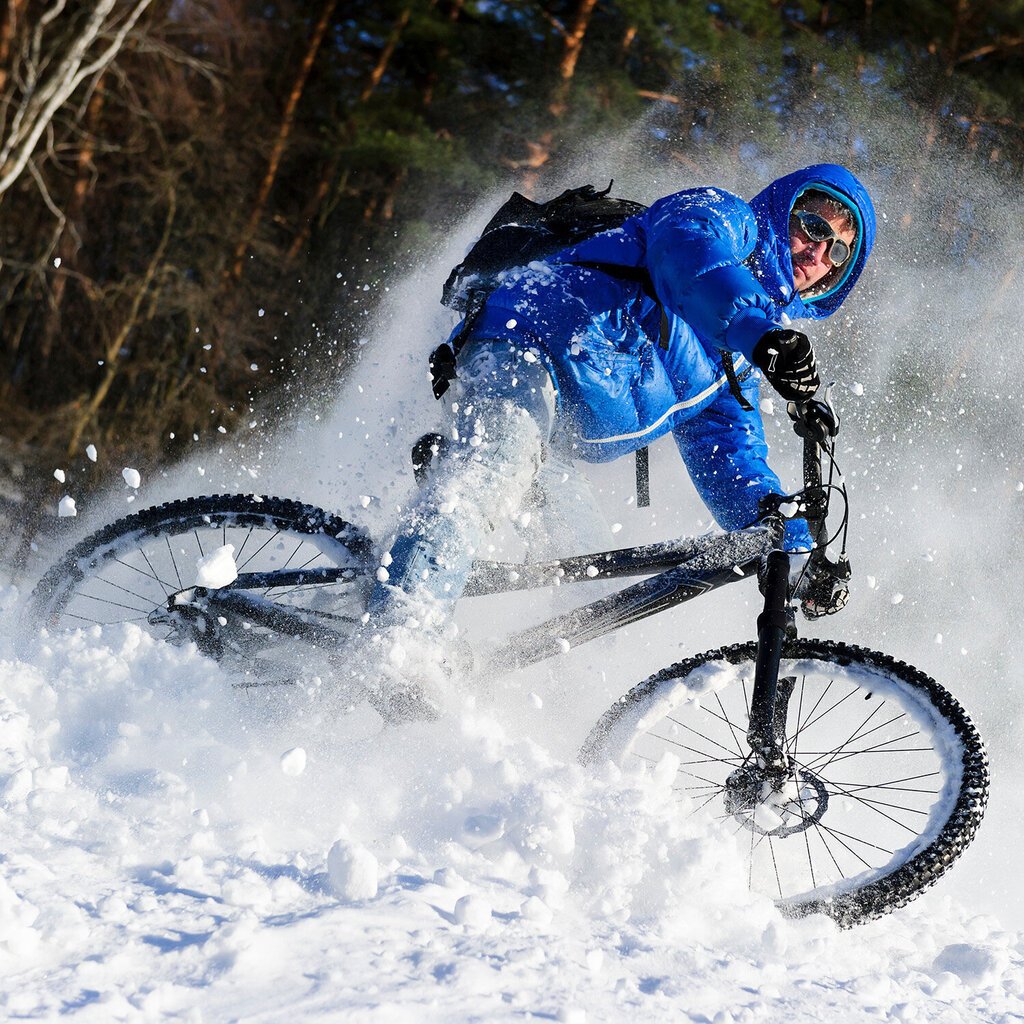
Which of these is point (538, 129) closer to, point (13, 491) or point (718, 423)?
point (13, 491)

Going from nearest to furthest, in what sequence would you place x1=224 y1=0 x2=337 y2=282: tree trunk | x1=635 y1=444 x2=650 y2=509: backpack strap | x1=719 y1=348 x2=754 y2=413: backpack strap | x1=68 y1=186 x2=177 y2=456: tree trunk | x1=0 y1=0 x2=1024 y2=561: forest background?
x1=719 y1=348 x2=754 y2=413: backpack strap, x1=635 y1=444 x2=650 y2=509: backpack strap, x1=0 y1=0 x2=1024 y2=561: forest background, x1=68 y1=186 x2=177 y2=456: tree trunk, x1=224 y1=0 x2=337 y2=282: tree trunk

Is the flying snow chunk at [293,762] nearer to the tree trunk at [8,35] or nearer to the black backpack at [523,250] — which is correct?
the black backpack at [523,250]

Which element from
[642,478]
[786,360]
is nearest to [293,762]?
[786,360]

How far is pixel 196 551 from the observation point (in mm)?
3631

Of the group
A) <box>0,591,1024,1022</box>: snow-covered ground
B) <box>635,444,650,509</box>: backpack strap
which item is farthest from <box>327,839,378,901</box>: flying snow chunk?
<box>635,444,650,509</box>: backpack strap

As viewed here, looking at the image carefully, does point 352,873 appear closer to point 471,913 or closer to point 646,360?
point 471,913

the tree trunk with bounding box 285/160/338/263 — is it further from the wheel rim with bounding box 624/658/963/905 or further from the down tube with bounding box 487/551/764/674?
the down tube with bounding box 487/551/764/674

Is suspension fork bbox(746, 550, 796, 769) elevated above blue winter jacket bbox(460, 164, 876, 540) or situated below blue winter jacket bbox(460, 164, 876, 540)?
below

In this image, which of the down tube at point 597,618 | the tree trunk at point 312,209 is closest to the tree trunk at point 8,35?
the tree trunk at point 312,209

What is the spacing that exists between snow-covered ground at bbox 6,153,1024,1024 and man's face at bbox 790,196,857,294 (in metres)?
1.53

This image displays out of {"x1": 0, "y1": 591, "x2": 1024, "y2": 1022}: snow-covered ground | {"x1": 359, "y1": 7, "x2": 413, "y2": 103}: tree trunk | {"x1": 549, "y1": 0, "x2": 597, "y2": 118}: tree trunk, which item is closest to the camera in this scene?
{"x1": 0, "y1": 591, "x2": 1024, "y2": 1022}: snow-covered ground

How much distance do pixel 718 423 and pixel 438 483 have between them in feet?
3.62

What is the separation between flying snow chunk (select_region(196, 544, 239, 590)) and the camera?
9.69 feet

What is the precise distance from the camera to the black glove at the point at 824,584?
9.18 feet
